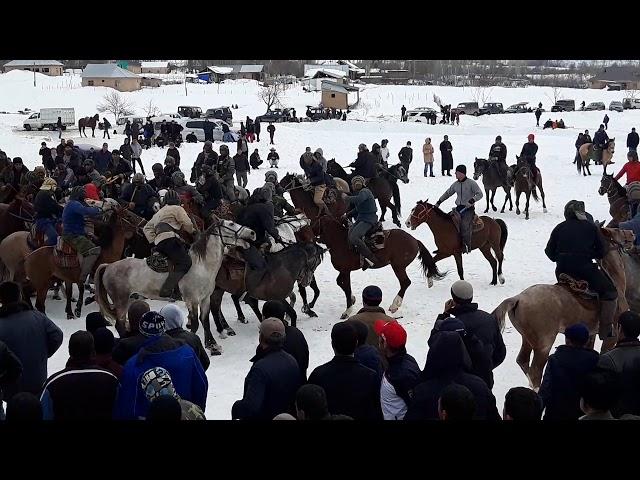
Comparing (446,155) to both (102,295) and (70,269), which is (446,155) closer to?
(70,269)

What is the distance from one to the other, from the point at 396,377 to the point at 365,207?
5668mm

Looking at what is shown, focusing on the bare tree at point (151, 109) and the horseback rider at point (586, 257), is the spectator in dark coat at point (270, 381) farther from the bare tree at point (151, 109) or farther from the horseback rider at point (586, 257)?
the bare tree at point (151, 109)

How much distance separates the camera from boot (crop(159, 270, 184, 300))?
896 centimetres

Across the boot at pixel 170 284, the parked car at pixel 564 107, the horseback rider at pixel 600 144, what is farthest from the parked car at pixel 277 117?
the boot at pixel 170 284

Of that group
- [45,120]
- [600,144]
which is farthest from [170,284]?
[45,120]

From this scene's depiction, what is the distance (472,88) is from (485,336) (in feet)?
221

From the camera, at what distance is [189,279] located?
9062 mm

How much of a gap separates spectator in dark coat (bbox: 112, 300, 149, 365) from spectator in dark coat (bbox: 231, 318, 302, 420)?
1009 mm

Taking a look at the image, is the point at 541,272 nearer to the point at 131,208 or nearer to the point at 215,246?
the point at 215,246

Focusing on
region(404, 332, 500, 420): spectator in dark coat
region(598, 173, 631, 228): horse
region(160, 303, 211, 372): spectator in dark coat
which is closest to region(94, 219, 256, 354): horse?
region(160, 303, 211, 372): spectator in dark coat

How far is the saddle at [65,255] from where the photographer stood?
993 centimetres

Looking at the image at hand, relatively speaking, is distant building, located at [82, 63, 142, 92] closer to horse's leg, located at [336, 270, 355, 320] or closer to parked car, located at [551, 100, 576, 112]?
parked car, located at [551, 100, 576, 112]

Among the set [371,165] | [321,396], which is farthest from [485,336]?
[371,165]

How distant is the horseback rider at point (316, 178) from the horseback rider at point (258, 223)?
3.10m
